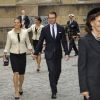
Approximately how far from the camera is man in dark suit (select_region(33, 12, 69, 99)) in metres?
11.7

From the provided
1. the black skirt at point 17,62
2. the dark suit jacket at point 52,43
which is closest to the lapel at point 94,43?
the black skirt at point 17,62

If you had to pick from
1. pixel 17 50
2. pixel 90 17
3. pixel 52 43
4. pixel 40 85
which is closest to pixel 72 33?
pixel 40 85

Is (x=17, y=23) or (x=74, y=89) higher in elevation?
(x=17, y=23)

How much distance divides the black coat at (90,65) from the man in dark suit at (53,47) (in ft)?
17.1

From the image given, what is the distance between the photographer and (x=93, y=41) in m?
6.36

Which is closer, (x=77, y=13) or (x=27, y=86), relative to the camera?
(x=27, y=86)

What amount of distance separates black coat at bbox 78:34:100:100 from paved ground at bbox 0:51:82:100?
502cm

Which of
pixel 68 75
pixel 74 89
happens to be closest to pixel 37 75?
pixel 68 75

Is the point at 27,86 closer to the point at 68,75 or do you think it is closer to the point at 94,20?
the point at 68,75

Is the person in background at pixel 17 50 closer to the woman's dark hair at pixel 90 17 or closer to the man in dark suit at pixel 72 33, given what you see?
the woman's dark hair at pixel 90 17

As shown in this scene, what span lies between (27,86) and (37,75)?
2341 mm

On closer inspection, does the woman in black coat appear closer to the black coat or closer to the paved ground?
the black coat

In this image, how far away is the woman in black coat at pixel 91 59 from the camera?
6.34m

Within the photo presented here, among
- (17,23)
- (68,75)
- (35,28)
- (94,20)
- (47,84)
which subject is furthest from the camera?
(35,28)
